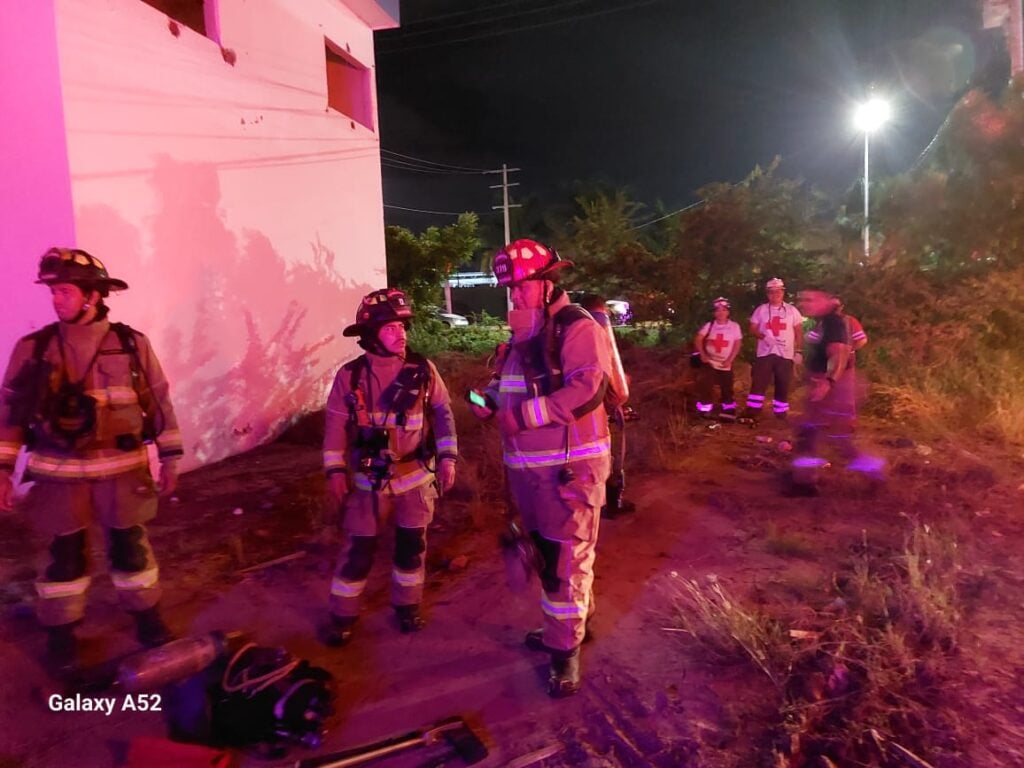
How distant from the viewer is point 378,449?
3.42 meters

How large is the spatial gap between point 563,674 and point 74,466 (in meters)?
2.34

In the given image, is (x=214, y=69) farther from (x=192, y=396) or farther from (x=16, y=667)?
(x=16, y=667)

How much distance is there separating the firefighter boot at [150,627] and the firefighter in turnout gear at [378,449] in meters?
0.78

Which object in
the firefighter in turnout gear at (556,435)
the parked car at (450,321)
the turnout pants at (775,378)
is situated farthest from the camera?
the parked car at (450,321)

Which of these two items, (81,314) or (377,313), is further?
(377,313)

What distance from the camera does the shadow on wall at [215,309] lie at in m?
6.15

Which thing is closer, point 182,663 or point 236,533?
point 182,663

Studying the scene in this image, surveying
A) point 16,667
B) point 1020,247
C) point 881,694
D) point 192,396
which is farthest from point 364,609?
point 1020,247

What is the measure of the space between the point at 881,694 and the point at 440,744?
175cm

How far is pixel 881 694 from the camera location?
281cm

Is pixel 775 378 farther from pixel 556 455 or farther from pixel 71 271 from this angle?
pixel 71 271

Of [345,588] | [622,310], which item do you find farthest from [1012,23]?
[345,588]

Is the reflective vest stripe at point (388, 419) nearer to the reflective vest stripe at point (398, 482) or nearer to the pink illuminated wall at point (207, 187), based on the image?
the reflective vest stripe at point (398, 482)

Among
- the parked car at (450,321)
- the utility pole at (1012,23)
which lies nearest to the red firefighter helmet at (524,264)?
the utility pole at (1012,23)
